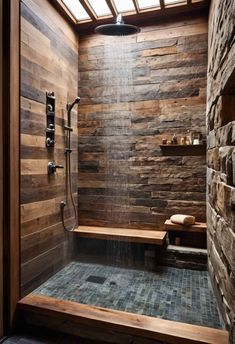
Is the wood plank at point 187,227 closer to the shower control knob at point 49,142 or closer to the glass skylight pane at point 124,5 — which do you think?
the shower control knob at point 49,142

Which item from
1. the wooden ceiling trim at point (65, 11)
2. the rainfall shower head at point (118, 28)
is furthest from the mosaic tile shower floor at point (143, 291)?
the wooden ceiling trim at point (65, 11)

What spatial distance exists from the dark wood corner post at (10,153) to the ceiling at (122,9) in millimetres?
832

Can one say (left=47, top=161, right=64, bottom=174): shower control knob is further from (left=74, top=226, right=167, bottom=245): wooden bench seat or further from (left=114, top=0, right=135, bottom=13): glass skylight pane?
(left=114, top=0, right=135, bottom=13): glass skylight pane

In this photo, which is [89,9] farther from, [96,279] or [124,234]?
[96,279]

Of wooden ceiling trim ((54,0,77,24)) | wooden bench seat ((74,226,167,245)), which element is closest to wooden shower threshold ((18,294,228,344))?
wooden bench seat ((74,226,167,245))

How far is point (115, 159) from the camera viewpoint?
2.95 meters

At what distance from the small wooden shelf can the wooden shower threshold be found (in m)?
1.64

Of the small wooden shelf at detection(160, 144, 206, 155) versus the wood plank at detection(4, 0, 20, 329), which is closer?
the wood plank at detection(4, 0, 20, 329)

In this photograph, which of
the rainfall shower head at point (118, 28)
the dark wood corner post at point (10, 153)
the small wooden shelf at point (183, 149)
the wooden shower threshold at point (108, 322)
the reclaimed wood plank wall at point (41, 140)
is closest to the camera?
the wooden shower threshold at point (108, 322)

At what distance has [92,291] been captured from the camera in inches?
83.7

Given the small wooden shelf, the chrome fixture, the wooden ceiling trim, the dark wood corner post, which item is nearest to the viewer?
the dark wood corner post

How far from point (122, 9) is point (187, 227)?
2.35 m

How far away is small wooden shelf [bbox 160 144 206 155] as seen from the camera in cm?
266

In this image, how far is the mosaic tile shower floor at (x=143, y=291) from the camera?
1.82 meters
